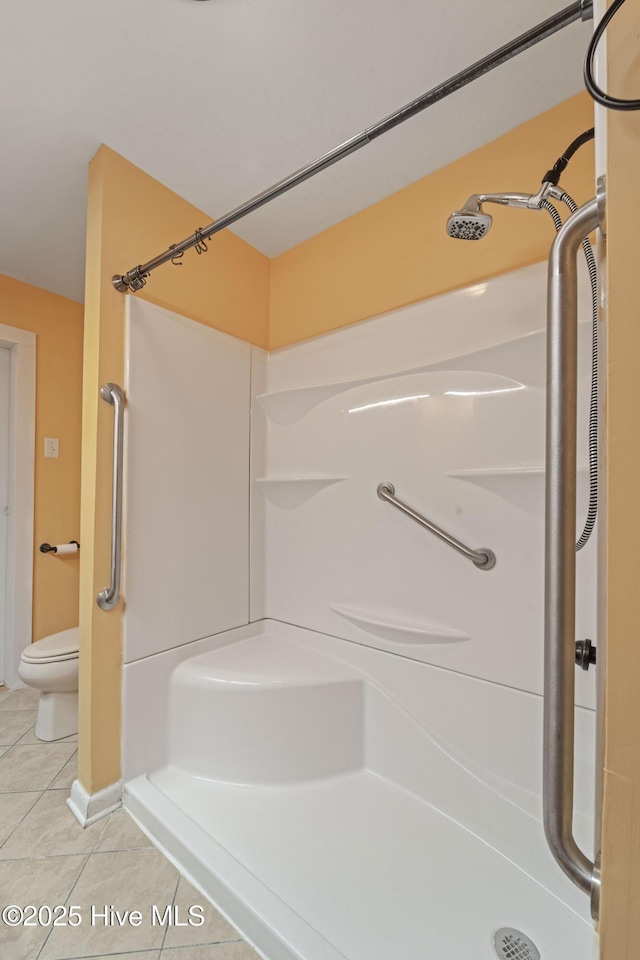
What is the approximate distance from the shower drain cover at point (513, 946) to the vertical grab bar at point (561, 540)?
901mm

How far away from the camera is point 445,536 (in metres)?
1.41

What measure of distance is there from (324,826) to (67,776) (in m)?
1.00

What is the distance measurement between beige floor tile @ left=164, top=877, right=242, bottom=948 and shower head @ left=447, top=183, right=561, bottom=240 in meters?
1.87

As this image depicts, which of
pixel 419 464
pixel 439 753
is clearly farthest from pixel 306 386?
pixel 439 753

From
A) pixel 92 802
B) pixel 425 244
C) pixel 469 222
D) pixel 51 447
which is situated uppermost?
pixel 425 244

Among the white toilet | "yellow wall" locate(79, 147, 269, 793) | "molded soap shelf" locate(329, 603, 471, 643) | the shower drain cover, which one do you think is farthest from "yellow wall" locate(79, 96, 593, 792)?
the shower drain cover

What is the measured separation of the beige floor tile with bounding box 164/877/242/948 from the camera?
101cm

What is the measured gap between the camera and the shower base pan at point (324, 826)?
39.5 inches

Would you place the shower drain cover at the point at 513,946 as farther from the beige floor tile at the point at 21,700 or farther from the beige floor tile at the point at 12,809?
the beige floor tile at the point at 21,700

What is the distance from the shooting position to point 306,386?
6.17ft

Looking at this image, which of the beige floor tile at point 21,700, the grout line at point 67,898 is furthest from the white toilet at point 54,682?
the grout line at point 67,898

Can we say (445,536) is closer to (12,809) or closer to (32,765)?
(12,809)

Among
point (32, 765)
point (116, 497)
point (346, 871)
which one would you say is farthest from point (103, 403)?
point (346, 871)

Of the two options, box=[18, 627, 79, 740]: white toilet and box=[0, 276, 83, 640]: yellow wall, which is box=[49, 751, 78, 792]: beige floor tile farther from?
box=[0, 276, 83, 640]: yellow wall
